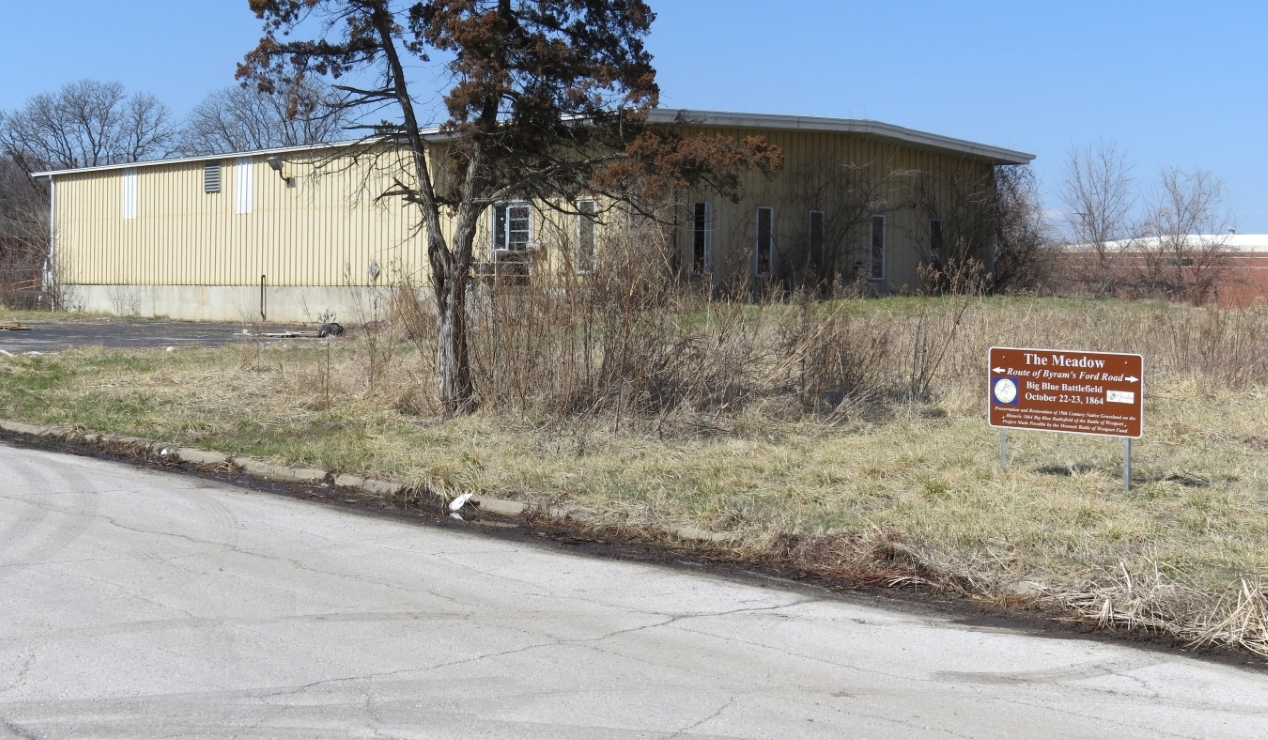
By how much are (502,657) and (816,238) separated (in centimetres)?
2599

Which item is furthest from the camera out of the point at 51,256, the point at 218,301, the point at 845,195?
the point at 51,256

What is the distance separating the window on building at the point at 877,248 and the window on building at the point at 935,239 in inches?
88.8

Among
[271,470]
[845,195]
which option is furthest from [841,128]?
[271,470]

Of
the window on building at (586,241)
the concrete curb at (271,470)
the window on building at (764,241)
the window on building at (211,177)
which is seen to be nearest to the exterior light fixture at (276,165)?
the window on building at (211,177)

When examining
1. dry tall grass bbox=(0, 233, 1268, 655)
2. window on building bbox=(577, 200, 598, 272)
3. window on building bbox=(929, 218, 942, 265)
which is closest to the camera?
dry tall grass bbox=(0, 233, 1268, 655)

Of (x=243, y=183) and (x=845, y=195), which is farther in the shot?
(x=243, y=183)

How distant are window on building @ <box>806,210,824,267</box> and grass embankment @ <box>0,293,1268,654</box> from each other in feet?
37.8

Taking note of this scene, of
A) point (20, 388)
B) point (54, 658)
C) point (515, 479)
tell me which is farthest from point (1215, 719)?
point (20, 388)

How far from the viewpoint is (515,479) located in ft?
33.3

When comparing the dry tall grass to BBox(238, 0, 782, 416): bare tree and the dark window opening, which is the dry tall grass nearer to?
BBox(238, 0, 782, 416): bare tree

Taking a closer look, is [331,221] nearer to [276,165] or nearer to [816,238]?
[276,165]

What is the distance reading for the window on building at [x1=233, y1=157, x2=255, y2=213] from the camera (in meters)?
37.6

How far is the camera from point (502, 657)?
5715 millimetres

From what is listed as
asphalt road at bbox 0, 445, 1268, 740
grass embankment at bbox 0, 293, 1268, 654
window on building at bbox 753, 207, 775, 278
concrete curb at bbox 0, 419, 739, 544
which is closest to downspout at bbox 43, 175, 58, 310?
grass embankment at bbox 0, 293, 1268, 654
